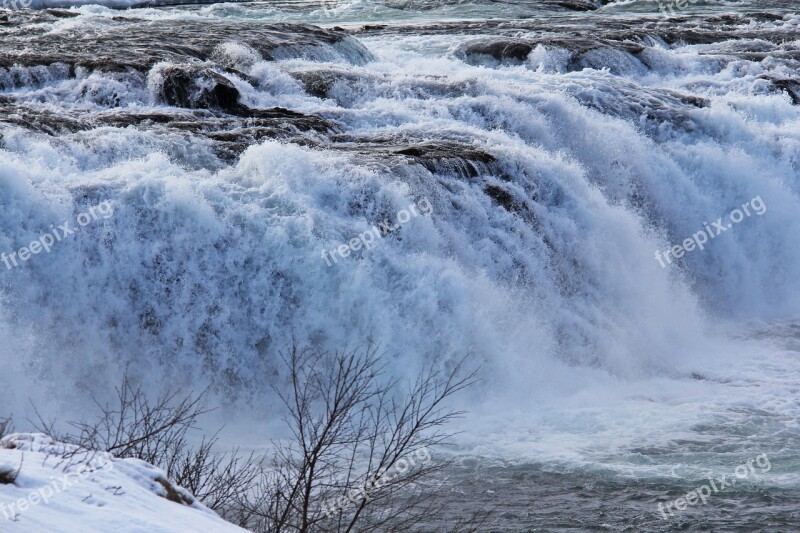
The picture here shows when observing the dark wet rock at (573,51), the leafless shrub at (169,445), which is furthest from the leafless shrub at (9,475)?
the dark wet rock at (573,51)

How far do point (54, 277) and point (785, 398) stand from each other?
929cm

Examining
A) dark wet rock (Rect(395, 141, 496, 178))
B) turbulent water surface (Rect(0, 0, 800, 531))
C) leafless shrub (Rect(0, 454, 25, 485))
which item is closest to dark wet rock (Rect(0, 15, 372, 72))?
turbulent water surface (Rect(0, 0, 800, 531))

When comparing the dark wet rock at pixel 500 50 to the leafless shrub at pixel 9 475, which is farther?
the dark wet rock at pixel 500 50

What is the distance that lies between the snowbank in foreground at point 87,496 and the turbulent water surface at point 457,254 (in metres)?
3.84

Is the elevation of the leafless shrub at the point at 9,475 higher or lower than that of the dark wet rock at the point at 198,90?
lower

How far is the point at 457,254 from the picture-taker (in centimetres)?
1398

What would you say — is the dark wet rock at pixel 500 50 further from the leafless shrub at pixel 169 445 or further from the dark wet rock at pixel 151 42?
the leafless shrub at pixel 169 445

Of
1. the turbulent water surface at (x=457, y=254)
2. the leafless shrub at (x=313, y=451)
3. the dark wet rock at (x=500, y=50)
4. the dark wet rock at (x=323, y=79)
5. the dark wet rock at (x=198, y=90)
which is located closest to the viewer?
the leafless shrub at (x=313, y=451)

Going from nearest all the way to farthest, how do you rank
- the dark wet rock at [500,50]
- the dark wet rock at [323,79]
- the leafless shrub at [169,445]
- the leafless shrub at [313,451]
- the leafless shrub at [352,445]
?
1. the leafless shrub at [313,451]
2. the leafless shrub at [169,445]
3. the leafless shrub at [352,445]
4. the dark wet rock at [323,79]
5. the dark wet rock at [500,50]

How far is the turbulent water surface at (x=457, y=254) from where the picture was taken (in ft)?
37.4

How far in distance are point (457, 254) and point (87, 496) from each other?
8639 millimetres

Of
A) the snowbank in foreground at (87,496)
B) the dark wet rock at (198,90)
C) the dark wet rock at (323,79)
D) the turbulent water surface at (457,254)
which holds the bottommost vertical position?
the snowbank in foreground at (87,496)

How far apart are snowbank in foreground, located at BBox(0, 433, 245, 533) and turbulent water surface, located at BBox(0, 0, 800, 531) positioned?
151 inches

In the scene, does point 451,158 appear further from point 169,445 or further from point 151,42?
point 151,42
